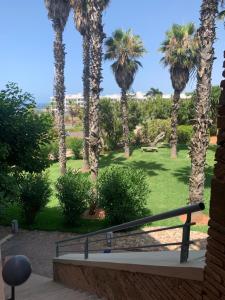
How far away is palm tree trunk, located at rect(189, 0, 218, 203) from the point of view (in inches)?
595

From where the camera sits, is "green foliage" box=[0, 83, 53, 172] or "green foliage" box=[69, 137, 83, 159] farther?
"green foliage" box=[69, 137, 83, 159]

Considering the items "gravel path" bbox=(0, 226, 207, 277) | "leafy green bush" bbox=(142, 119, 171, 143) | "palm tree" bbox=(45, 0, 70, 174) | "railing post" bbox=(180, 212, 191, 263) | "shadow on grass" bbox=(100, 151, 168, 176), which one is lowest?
"gravel path" bbox=(0, 226, 207, 277)

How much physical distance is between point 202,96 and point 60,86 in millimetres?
11716

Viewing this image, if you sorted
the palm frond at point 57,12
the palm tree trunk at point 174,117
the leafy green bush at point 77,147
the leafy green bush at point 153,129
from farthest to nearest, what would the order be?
the leafy green bush at point 153,129 < the leafy green bush at point 77,147 < the palm tree trunk at point 174,117 < the palm frond at point 57,12

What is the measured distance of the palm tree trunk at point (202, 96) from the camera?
15102 millimetres

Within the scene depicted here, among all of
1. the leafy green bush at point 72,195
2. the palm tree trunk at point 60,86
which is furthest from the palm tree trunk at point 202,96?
the palm tree trunk at point 60,86

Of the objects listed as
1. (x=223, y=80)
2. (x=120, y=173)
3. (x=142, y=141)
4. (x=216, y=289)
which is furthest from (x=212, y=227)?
(x=142, y=141)

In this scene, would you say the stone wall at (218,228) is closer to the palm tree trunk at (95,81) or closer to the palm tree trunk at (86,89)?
the palm tree trunk at (95,81)

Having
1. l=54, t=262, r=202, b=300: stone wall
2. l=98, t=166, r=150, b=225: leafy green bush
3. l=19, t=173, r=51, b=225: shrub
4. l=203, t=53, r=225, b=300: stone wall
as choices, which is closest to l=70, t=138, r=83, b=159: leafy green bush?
l=19, t=173, r=51, b=225: shrub

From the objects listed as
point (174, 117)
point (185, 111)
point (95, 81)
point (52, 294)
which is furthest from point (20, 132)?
point (185, 111)

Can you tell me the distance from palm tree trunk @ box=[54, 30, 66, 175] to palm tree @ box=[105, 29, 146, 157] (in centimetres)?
794

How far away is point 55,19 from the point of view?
23703 mm

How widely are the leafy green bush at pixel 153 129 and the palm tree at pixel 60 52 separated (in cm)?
1517

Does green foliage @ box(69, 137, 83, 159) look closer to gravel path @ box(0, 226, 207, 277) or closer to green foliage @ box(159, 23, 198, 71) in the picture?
green foliage @ box(159, 23, 198, 71)
